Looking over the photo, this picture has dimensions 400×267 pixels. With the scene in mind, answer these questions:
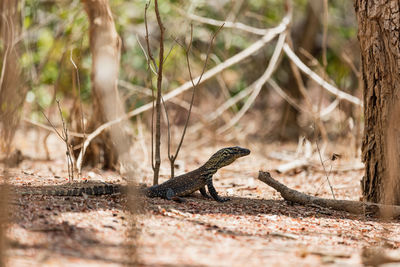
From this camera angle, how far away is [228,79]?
47.6 feet

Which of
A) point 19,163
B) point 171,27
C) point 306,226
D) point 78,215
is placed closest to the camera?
point 78,215

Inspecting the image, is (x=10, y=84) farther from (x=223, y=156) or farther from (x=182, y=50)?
(x=182, y=50)

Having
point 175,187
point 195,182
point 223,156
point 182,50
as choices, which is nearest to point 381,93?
point 223,156

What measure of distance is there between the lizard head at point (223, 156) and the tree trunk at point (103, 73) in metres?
1.90

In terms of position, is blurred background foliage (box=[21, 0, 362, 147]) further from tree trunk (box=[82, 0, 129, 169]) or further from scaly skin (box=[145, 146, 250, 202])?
scaly skin (box=[145, 146, 250, 202])

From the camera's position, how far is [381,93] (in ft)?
17.7

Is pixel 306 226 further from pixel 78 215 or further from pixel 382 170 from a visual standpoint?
pixel 78 215

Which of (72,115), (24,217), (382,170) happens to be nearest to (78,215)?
(24,217)

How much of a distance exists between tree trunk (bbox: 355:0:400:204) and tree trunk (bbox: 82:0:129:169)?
338cm

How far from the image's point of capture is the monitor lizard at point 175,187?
489cm

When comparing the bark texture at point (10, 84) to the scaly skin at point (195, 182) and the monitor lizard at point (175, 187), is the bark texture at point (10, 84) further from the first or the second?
the scaly skin at point (195, 182)

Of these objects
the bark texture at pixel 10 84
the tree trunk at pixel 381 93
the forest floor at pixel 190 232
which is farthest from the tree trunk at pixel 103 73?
the tree trunk at pixel 381 93

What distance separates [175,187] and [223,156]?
70 cm

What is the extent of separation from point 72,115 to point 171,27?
393cm
